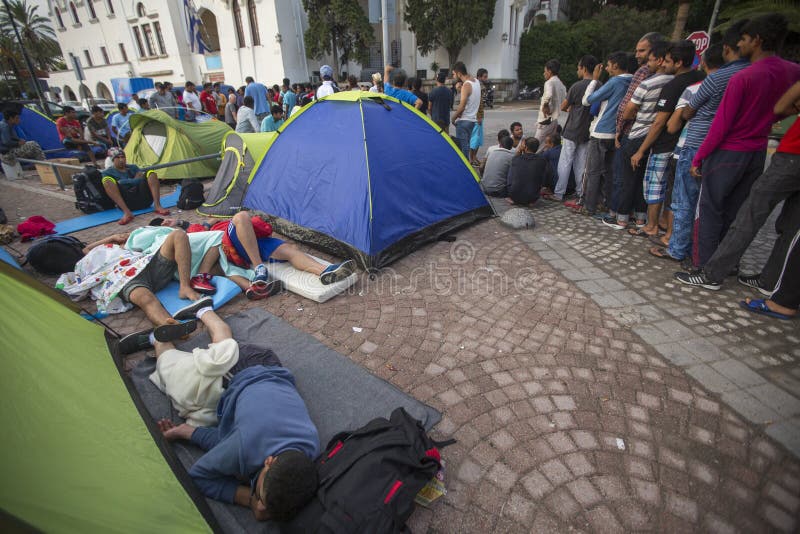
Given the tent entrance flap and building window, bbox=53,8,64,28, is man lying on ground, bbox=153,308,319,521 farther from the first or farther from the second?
building window, bbox=53,8,64,28

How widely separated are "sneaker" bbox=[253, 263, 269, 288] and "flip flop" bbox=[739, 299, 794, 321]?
441cm

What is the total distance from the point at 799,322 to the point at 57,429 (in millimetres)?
4844

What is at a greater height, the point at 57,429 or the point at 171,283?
the point at 57,429

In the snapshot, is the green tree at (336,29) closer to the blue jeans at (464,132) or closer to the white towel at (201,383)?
the blue jeans at (464,132)

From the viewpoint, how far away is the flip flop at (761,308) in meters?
3.14

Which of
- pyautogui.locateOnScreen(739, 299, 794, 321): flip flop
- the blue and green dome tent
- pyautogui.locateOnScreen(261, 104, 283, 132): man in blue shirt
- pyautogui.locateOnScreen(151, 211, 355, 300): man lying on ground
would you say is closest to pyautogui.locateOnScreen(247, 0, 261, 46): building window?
pyautogui.locateOnScreen(261, 104, 283, 132): man in blue shirt

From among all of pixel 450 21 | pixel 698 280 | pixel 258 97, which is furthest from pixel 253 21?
pixel 698 280

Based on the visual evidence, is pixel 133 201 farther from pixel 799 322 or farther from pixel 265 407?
pixel 799 322

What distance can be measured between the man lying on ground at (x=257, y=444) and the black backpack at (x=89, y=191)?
5.64m

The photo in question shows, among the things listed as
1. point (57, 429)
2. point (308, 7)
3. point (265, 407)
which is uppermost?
point (308, 7)

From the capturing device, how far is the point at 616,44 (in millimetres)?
25750

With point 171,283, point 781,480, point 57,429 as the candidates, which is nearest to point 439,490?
point 57,429

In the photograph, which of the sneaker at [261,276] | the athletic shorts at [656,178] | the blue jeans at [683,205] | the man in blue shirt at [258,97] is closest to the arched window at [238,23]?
the man in blue shirt at [258,97]

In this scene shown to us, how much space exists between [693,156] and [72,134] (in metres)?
12.5
